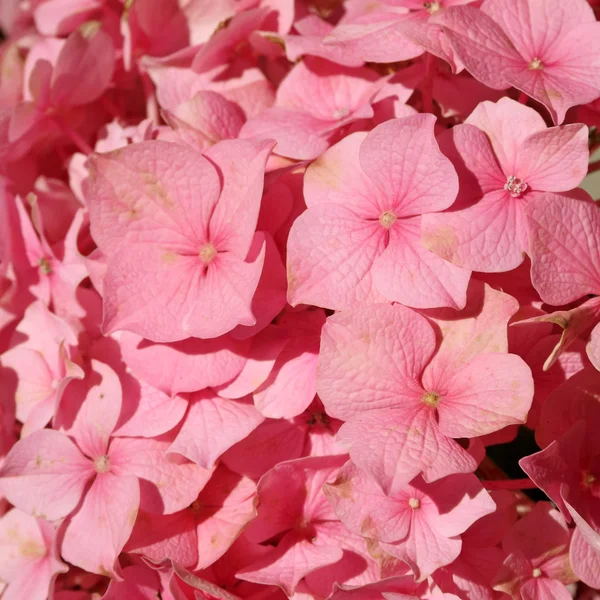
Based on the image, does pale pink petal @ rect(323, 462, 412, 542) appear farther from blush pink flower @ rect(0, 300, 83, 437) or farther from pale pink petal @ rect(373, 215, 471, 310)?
blush pink flower @ rect(0, 300, 83, 437)

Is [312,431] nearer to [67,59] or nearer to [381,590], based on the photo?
[381,590]

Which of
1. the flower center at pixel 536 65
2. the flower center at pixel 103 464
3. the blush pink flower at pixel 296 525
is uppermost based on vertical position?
the flower center at pixel 536 65

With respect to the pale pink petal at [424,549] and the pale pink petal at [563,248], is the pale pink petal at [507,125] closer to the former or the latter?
the pale pink petal at [563,248]

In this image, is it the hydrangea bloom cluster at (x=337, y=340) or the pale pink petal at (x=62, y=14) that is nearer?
the hydrangea bloom cluster at (x=337, y=340)

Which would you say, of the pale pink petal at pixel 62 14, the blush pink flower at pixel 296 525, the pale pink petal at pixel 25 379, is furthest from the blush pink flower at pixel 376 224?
the pale pink petal at pixel 62 14

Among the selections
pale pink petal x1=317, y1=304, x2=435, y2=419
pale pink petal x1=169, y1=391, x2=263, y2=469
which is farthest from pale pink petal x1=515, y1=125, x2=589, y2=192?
pale pink petal x1=169, y1=391, x2=263, y2=469

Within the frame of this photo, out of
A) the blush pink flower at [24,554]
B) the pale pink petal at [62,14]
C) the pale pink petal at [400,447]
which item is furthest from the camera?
the pale pink petal at [62,14]

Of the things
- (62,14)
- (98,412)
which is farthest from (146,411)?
(62,14)
